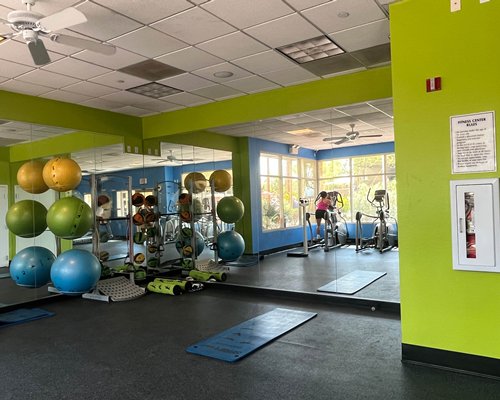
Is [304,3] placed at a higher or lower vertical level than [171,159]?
higher

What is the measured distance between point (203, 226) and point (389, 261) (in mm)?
3122

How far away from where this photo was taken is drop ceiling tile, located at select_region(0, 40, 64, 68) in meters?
3.96

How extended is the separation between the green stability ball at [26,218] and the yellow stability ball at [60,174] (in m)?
0.47

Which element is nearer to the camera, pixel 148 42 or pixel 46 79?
pixel 148 42

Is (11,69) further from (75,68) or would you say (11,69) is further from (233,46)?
(233,46)

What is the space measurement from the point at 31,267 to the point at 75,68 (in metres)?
2.74

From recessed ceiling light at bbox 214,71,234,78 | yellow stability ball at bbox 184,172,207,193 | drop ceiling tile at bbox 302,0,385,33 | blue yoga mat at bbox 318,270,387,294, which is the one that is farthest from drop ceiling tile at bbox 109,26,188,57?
blue yoga mat at bbox 318,270,387,294

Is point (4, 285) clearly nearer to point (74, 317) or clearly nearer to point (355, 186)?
point (74, 317)

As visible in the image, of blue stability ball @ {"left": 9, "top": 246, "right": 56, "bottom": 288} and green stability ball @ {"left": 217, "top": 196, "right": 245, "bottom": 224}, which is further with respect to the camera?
green stability ball @ {"left": 217, "top": 196, "right": 245, "bottom": 224}

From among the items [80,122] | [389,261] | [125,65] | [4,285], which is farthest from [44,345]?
[389,261]

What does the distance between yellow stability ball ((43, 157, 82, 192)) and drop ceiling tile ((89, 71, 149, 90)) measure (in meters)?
1.16

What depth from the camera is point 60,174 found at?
529cm

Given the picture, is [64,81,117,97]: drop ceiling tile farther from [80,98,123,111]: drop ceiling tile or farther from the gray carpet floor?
the gray carpet floor

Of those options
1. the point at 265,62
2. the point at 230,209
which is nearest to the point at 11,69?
the point at 265,62
